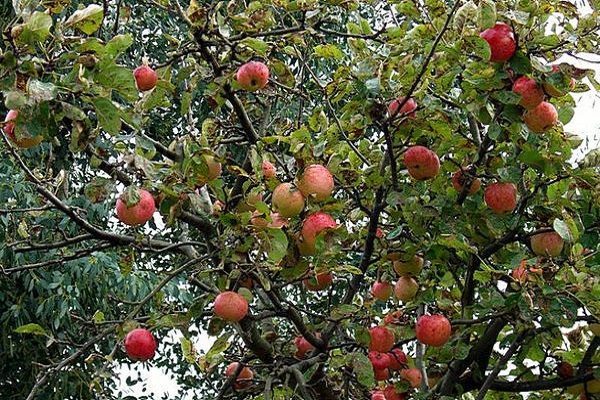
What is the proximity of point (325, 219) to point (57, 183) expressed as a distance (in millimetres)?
590

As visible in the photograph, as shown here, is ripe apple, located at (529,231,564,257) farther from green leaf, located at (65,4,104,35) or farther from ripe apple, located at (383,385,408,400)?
green leaf, located at (65,4,104,35)

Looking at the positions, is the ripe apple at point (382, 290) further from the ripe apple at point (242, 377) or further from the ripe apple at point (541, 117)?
the ripe apple at point (541, 117)

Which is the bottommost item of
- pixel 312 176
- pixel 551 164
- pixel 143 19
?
pixel 312 176

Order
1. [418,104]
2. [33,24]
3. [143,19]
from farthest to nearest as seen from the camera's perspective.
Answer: [143,19]
[418,104]
[33,24]

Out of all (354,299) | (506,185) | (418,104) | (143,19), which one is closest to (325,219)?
(418,104)

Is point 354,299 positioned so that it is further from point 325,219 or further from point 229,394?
point 325,219

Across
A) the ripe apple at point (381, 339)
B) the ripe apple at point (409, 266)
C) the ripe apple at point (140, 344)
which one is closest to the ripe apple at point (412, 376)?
the ripe apple at point (381, 339)

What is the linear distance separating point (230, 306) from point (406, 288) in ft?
Answer: 1.69

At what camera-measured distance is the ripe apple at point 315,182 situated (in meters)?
1.59

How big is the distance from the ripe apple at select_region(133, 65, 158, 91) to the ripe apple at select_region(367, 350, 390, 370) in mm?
822

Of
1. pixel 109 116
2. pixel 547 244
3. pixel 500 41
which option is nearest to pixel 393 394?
pixel 547 244

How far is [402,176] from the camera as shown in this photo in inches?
78.4

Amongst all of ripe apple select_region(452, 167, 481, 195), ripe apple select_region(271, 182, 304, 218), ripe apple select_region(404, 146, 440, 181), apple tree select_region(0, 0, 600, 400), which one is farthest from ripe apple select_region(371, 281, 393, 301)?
ripe apple select_region(271, 182, 304, 218)

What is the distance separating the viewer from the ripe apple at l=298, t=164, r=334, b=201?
1.59 meters
